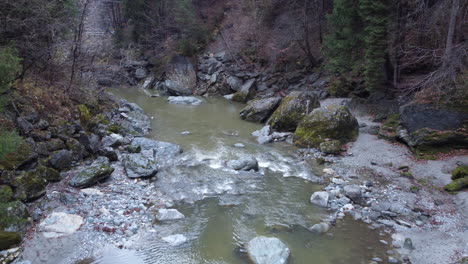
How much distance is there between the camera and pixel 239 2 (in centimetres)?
3070

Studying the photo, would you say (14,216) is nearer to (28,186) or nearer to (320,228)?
(28,186)

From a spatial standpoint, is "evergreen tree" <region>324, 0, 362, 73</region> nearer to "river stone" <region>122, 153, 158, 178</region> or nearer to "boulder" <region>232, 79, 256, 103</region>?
"boulder" <region>232, 79, 256, 103</region>

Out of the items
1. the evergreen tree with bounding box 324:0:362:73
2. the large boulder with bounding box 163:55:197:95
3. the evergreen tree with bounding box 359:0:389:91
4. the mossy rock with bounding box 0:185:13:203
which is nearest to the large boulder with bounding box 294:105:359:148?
the evergreen tree with bounding box 359:0:389:91

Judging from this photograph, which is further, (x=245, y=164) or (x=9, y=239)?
(x=245, y=164)

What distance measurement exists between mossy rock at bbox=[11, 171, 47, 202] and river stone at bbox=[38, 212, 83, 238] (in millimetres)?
785

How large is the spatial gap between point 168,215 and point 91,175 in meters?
2.62

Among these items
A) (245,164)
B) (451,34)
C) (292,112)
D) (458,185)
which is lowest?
(245,164)

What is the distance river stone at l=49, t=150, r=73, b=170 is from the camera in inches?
334

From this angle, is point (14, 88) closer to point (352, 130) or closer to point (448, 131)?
point (352, 130)

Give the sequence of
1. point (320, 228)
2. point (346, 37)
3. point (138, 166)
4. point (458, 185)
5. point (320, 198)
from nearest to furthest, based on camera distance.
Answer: point (320, 228) < point (320, 198) < point (458, 185) < point (138, 166) < point (346, 37)

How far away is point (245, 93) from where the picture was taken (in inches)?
872

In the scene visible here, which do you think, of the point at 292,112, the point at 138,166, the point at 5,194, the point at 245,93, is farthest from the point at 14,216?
the point at 245,93

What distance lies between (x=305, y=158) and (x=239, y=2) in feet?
78.3

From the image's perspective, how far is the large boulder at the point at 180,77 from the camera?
25.3 m
